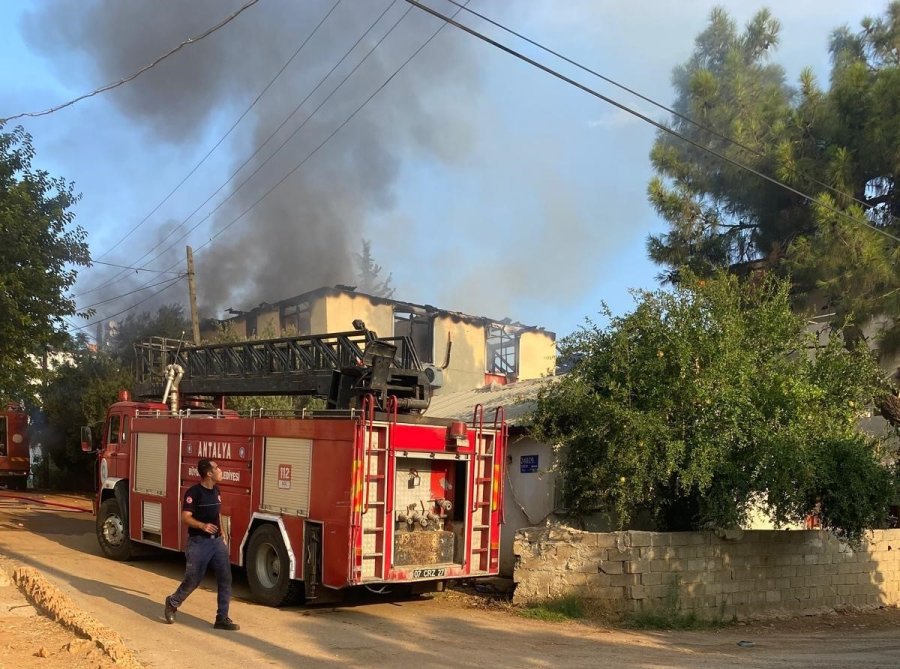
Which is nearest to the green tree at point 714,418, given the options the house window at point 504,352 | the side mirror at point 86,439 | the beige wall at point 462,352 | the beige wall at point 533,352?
the side mirror at point 86,439

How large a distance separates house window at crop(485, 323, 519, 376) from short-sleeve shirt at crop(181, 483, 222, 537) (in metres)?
26.0

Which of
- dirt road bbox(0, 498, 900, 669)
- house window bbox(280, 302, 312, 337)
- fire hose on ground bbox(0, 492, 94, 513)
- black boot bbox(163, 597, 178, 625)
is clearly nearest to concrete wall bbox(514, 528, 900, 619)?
dirt road bbox(0, 498, 900, 669)

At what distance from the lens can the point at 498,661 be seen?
21.5 ft

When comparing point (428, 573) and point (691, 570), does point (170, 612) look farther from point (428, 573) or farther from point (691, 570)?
point (691, 570)

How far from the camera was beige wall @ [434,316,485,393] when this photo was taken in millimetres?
30141

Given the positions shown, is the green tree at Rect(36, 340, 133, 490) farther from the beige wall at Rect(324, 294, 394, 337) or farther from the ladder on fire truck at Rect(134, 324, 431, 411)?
the ladder on fire truck at Rect(134, 324, 431, 411)

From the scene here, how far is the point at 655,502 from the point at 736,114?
7414 millimetres

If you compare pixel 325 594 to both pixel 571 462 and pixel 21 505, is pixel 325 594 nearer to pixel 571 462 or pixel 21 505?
pixel 571 462

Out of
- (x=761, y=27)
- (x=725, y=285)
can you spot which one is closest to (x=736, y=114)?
(x=761, y=27)

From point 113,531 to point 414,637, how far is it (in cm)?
652

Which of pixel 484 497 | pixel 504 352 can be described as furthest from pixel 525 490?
pixel 504 352

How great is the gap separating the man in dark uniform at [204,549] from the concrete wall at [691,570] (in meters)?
3.61

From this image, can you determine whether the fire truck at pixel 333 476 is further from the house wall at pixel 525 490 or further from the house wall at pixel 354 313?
the house wall at pixel 354 313

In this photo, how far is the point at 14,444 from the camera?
90.7 ft
